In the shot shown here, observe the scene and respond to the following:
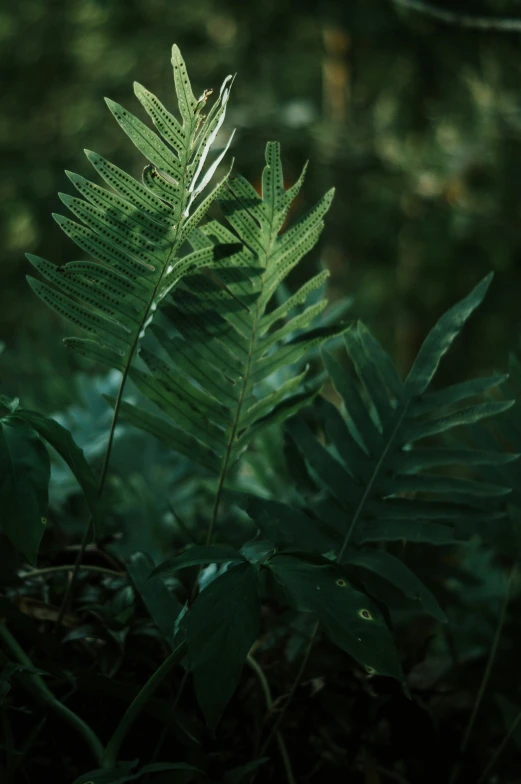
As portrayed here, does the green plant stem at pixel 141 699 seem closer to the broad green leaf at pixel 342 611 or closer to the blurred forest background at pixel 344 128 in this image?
the broad green leaf at pixel 342 611

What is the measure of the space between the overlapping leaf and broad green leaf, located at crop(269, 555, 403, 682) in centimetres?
14

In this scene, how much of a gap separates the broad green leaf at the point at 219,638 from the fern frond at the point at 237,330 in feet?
0.47

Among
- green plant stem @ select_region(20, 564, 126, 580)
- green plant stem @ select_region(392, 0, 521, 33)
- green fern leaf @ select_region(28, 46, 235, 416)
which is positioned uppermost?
green plant stem @ select_region(392, 0, 521, 33)

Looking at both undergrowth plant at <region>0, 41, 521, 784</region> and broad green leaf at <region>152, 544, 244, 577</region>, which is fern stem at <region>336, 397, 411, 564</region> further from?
broad green leaf at <region>152, 544, 244, 577</region>

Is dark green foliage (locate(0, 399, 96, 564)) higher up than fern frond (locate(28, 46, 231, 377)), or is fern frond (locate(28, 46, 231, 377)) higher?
fern frond (locate(28, 46, 231, 377))

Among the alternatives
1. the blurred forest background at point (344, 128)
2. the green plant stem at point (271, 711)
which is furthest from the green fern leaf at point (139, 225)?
the blurred forest background at point (344, 128)

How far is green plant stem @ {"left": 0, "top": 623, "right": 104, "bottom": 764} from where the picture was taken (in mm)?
463

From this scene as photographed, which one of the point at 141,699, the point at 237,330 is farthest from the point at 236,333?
the point at 141,699

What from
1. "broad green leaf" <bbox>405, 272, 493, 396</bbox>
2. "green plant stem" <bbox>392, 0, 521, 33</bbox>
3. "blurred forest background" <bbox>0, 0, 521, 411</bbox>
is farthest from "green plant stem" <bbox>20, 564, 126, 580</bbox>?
"blurred forest background" <bbox>0, 0, 521, 411</bbox>

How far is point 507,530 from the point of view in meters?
0.67

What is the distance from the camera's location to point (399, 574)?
0.52 meters

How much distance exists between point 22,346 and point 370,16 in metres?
2.44

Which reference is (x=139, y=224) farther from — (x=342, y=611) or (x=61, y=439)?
(x=342, y=611)

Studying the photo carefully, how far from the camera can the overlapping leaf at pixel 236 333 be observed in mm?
514
